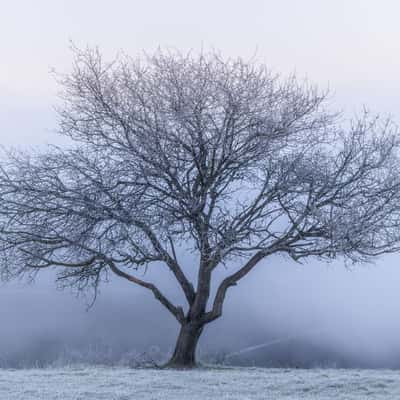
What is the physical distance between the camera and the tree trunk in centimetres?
1919

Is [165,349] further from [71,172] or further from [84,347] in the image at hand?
[71,172]

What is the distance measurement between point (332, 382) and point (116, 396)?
4.23m

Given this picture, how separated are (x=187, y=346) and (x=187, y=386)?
548cm

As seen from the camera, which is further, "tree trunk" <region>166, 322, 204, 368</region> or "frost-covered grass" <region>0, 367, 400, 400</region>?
"tree trunk" <region>166, 322, 204, 368</region>

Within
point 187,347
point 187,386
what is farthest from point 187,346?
point 187,386

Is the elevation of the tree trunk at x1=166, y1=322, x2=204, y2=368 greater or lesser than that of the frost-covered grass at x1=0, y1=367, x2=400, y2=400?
greater

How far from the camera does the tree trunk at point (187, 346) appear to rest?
19.2 meters

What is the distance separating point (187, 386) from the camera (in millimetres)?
13812

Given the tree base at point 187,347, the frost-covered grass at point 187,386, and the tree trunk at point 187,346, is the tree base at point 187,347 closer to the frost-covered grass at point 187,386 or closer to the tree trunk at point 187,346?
the tree trunk at point 187,346

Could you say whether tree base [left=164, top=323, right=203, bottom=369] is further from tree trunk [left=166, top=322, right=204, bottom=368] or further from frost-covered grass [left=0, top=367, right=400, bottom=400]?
frost-covered grass [left=0, top=367, right=400, bottom=400]

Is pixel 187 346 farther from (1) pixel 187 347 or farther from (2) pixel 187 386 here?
(2) pixel 187 386

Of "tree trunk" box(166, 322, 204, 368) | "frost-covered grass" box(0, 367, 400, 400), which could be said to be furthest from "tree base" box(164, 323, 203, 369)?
"frost-covered grass" box(0, 367, 400, 400)

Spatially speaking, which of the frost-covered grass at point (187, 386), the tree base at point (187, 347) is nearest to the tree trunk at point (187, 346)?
the tree base at point (187, 347)

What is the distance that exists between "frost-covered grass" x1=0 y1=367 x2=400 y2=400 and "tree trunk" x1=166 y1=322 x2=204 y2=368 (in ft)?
9.42
